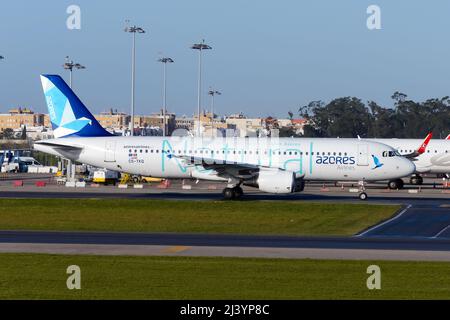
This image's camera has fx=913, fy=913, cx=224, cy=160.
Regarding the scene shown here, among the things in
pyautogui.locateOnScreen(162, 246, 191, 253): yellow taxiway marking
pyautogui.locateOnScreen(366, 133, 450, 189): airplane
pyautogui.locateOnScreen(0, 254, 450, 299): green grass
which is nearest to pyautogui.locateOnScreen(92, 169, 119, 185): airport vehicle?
pyautogui.locateOnScreen(366, 133, 450, 189): airplane

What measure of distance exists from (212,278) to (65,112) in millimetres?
34981

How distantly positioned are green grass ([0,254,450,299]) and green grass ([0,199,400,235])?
10673mm

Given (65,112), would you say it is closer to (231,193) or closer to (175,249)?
(231,193)

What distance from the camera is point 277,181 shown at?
52125mm

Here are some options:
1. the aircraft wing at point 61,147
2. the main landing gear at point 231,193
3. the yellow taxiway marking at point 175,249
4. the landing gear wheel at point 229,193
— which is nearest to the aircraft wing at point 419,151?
the main landing gear at point 231,193

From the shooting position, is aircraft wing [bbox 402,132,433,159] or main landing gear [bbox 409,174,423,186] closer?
aircraft wing [bbox 402,132,433,159]

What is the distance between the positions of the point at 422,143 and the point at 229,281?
52.2 meters

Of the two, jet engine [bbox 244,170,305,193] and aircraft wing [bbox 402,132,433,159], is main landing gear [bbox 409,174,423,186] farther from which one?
jet engine [bbox 244,170,305,193]

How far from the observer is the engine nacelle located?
52031 mm

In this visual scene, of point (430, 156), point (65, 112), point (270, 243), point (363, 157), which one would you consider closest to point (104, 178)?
point (65, 112)

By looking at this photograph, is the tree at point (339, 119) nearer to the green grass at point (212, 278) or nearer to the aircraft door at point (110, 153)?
the aircraft door at point (110, 153)

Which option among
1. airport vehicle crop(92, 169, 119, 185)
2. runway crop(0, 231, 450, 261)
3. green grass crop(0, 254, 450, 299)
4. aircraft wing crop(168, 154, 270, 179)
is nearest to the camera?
green grass crop(0, 254, 450, 299)

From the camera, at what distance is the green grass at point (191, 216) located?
39.0 m
